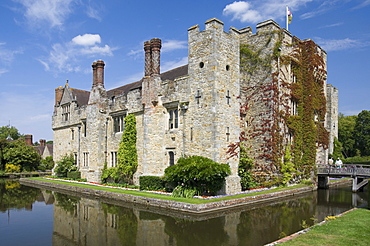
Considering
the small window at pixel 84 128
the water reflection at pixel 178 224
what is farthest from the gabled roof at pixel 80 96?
the water reflection at pixel 178 224

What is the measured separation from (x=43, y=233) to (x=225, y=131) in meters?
11.7

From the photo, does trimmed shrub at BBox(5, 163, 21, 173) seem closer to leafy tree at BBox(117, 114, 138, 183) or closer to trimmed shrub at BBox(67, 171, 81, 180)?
trimmed shrub at BBox(67, 171, 81, 180)

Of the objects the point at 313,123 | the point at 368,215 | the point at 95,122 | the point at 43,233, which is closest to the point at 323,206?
the point at 368,215

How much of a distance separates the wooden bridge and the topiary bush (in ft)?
37.1

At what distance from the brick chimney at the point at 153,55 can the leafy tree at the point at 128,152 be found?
Answer: 13.4 ft

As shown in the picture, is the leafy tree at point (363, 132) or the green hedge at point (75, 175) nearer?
the green hedge at point (75, 175)

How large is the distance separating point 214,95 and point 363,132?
1909 inches

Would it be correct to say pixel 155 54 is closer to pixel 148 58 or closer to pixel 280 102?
pixel 148 58

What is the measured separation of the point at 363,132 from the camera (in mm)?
56531

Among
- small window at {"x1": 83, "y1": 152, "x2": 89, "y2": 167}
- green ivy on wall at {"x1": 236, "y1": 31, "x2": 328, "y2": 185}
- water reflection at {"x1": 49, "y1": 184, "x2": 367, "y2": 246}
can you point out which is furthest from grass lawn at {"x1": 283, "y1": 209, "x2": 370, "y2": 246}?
small window at {"x1": 83, "y1": 152, "x2": 89, "y2": 167}

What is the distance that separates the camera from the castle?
64.8 feet

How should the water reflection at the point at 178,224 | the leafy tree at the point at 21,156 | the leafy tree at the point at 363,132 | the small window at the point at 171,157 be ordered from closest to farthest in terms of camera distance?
the water reflection at the point at 178,224, the small window at the point at 171,157, the leafy tree at the point at 21,156, the leafy tree at the point at 363,132

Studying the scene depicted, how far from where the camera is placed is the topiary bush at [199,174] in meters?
17.6

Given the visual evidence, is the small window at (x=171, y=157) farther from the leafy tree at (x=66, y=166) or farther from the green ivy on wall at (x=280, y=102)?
the leafy tree at (x=66, y=166)
